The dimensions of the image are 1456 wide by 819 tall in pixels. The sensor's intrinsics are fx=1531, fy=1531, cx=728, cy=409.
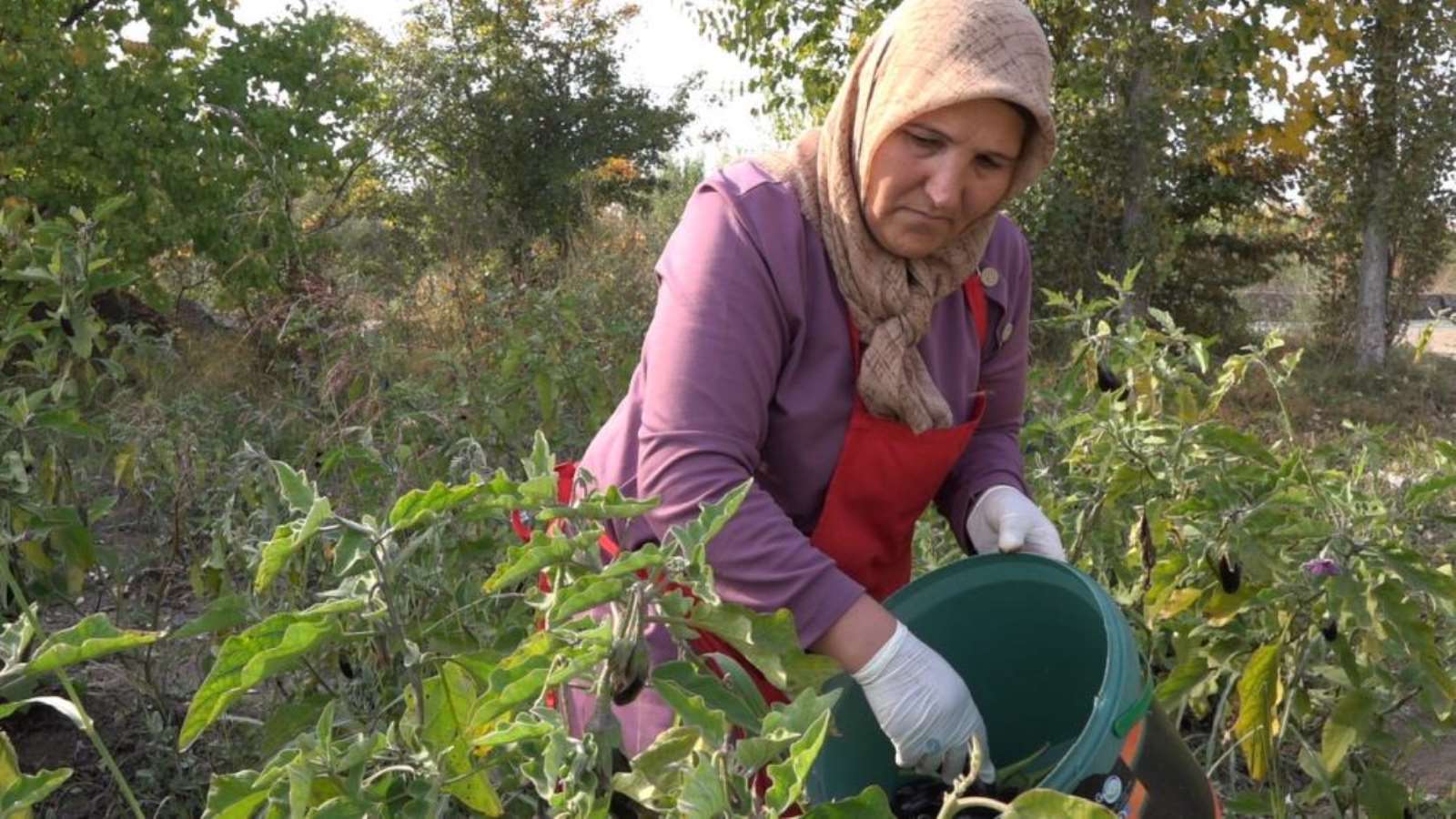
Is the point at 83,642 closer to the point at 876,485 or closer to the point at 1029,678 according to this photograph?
the point at 876,485

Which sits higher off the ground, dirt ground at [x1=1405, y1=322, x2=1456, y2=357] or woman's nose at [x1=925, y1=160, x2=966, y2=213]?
woman's nose at [x1=925, y1=160, x2=966, y2=213]

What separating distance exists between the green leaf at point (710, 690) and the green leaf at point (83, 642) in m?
0.36

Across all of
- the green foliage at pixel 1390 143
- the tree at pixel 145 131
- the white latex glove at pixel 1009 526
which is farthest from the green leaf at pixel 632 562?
the green foliage at pixel 1390 143

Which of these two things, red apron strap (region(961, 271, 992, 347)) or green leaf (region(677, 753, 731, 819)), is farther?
red apron strap (region(961, 271, 992, 347))

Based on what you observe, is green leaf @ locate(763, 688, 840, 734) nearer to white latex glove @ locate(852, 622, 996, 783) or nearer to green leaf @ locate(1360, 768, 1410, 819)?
white latex glove @ locate(852, 622, 996, 783)

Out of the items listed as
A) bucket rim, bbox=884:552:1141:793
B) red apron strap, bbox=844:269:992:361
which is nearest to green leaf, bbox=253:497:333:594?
bucket rim, bbox=884:552:1141:793

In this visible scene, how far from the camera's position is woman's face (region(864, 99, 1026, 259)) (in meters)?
1.75

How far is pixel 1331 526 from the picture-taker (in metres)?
1.92

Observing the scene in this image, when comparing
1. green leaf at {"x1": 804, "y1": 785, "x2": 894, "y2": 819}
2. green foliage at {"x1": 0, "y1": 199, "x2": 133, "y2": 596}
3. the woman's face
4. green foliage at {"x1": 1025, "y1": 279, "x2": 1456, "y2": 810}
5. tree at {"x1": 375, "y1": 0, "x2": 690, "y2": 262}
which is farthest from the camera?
tree at {"x1": 375, "y1": 0, "x2": 690, "y2": 262}

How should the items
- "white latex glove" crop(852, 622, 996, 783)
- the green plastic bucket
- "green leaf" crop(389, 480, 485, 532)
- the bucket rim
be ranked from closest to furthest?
1. "green leaf" crop(389, 480, 485, 532)
2. the bucket rim
3. the green plastic bucket
4. "white latex glove" crop(852, 622, 996, 783)

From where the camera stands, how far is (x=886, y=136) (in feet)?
5.78

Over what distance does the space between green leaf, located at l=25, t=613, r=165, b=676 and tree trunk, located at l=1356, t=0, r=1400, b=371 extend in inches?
405

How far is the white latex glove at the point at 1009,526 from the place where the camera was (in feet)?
6.40

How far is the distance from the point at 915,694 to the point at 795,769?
0.79 meters
